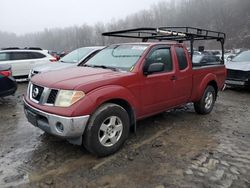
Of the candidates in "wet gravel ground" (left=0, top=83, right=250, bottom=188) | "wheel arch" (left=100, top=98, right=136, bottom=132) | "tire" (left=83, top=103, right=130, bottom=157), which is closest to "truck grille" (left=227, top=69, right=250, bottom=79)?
"wet gravel ground" (left=0, top=83, right=250, bottom=188)

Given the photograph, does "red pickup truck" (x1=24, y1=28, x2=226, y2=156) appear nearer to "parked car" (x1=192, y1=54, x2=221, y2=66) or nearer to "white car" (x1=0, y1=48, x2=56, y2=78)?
"parked car" (x1=192, y1=54, x2=221, y2=66)

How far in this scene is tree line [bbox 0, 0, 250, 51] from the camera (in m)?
55.4

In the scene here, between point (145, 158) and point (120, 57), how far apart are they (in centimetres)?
190

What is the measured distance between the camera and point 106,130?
3955mm

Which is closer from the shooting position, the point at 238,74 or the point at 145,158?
the point at 145,158

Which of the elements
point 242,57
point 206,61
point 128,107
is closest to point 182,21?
point 242,57

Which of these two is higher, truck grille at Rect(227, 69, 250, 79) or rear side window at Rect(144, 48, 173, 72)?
rear side window at Rect(144, 48, 173, 72)

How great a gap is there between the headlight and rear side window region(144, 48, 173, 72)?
59.7 inches

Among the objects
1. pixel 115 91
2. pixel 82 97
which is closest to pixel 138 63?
pixel 115 91

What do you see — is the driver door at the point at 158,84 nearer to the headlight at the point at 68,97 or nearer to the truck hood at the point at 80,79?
the truck hood at the point at 80,79

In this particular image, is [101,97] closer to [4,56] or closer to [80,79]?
[80,79]

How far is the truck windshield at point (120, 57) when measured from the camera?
462cm

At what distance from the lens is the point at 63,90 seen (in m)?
3.68

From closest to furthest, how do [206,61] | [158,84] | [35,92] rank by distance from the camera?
[35,92] < [158,84] < [206,61]
